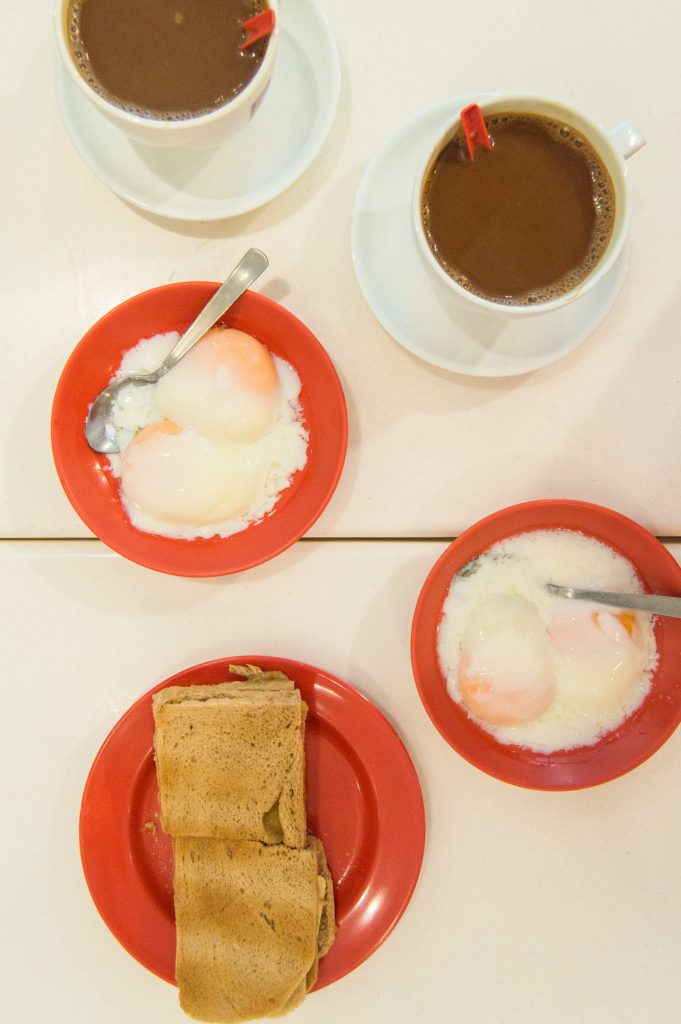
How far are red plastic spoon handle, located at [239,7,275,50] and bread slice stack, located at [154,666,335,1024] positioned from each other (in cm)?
83

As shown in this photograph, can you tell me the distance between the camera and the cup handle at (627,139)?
2.98 feet

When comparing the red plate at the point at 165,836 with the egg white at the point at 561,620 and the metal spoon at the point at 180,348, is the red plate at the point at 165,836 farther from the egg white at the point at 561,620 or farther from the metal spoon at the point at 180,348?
the metal spoon at the point at 180,348

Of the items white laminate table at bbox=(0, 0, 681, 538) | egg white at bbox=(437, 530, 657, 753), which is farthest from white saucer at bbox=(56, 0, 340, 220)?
egg white at bbox=(437, 530, 657, 753)

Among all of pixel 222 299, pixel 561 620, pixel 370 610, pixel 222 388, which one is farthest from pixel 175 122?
pixel 561 620

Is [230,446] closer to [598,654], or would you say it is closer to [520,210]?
[520,210]

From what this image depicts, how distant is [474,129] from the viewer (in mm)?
917

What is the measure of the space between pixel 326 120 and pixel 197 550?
62 centimetres

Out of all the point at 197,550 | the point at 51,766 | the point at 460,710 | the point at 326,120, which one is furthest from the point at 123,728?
the point at 326,120

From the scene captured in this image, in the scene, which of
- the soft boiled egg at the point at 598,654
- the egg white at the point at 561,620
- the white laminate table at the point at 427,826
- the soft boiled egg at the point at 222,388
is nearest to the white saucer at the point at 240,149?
the soft boiled egg at the point at 222,388

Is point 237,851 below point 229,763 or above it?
below

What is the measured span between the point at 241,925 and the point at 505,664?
0.53 m

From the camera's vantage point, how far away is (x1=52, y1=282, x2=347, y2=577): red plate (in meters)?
1.07

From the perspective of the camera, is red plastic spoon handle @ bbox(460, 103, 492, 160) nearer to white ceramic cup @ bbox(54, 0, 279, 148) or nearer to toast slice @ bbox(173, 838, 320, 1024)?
white ceramic cup @ bbox(54, 0, 279, 148)

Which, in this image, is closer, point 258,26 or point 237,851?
point 258,26
